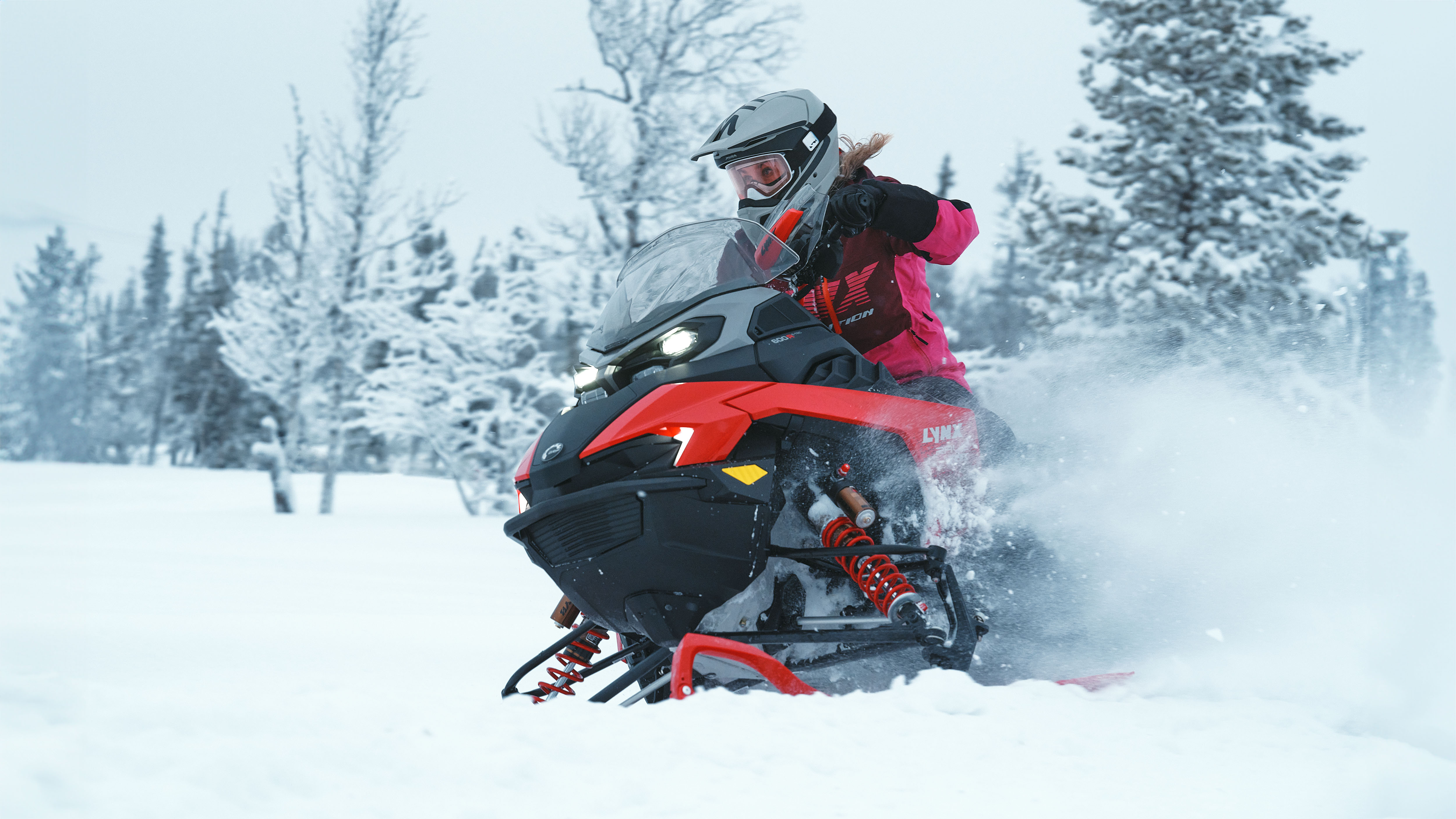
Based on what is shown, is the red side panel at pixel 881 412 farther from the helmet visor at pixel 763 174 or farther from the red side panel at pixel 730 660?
the helmet visor at pixel 763 174

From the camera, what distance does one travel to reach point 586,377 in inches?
105

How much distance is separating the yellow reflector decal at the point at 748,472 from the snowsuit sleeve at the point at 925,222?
84 centimetres

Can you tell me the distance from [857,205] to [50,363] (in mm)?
51465

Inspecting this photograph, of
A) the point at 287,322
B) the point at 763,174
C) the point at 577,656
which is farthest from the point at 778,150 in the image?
the point at 287,322

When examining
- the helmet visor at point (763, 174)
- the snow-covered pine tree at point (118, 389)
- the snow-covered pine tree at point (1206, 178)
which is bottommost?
the snow-covered pine tree at point (118, 389)

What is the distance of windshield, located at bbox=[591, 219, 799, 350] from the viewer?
2572 mm

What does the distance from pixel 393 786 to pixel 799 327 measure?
155 centimetres

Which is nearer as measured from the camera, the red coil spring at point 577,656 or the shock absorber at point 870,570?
the shock absorber at point 870,570

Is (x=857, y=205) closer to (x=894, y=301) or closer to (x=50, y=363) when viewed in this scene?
(x=894, y=301)

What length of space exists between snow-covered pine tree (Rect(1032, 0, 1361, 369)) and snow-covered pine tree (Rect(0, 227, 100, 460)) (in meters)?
40.6

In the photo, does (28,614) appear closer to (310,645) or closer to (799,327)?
(310,645)

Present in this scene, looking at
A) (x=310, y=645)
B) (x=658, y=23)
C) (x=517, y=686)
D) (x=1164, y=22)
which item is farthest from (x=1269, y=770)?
(x=1164, y=22)

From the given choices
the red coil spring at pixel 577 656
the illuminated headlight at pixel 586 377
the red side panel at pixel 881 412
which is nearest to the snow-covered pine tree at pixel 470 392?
the red coil spring at pixel 577 656

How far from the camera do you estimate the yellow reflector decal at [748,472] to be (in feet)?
7.47
